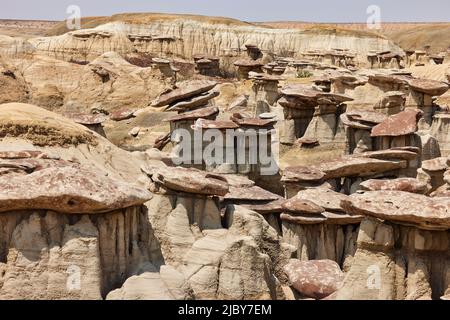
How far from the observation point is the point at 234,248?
13.2 m

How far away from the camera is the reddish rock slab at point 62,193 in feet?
35.9

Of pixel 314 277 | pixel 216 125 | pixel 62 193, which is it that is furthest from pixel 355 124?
pixel 62 193

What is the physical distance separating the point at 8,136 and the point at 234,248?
8.87 metres

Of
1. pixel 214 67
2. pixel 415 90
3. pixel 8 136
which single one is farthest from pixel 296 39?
pixel 8 136

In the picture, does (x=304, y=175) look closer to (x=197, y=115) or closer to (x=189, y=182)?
(x=197, y=115)

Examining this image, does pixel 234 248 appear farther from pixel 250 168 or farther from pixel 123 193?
pixel 250 168

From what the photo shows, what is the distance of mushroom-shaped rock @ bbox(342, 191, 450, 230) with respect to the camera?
11906mm

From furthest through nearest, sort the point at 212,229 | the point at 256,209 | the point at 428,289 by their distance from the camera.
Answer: the point at 256,209 < the point at 212,229 < the point at 428,289

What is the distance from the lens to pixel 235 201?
18750mm

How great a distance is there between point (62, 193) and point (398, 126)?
16.4m

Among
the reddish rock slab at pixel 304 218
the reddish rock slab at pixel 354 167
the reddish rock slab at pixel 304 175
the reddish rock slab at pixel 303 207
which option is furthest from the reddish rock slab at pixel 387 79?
the reddish rock slab at pixel 304 218

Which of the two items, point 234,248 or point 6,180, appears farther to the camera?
point 234,248

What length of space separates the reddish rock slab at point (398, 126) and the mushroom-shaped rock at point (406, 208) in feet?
40.3

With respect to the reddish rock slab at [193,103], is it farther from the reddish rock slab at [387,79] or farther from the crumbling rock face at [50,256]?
the crumbling rock face at [50,256]
